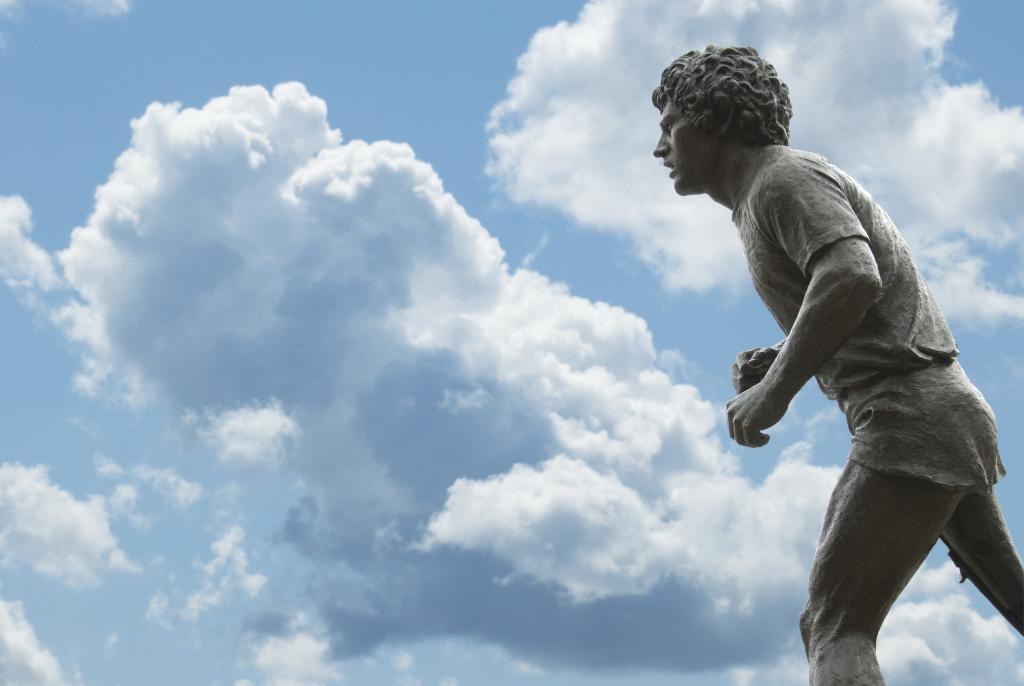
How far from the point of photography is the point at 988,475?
5.94m

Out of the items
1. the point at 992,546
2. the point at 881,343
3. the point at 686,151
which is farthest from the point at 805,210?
the point at 992,546

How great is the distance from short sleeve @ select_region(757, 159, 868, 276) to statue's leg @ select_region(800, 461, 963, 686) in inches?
38.0

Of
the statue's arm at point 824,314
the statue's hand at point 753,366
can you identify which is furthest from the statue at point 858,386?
the statue's hand at point 753,366

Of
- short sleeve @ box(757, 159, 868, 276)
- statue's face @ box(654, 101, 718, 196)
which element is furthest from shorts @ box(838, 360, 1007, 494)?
statue's face @ box(654, 101, 718, 196)

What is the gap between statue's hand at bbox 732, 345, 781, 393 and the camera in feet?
21.5

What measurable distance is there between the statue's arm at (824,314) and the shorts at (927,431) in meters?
0.33

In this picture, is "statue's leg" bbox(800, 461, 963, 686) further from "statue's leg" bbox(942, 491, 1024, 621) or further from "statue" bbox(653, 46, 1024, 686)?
"statue's leg" bbox(942, 491, 1024, 621)

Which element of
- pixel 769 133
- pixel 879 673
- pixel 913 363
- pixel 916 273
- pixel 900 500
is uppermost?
pixel 769 133

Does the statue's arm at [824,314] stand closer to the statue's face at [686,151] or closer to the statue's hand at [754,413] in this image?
the statue's hand at [754,413]

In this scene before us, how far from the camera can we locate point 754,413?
5.88m

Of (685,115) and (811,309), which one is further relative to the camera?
(685,115)

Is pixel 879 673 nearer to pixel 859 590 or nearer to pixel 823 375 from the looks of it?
pixel 859 590

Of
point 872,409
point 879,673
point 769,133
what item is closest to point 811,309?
point 872,409

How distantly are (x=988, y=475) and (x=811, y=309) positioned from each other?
3.57 feet
